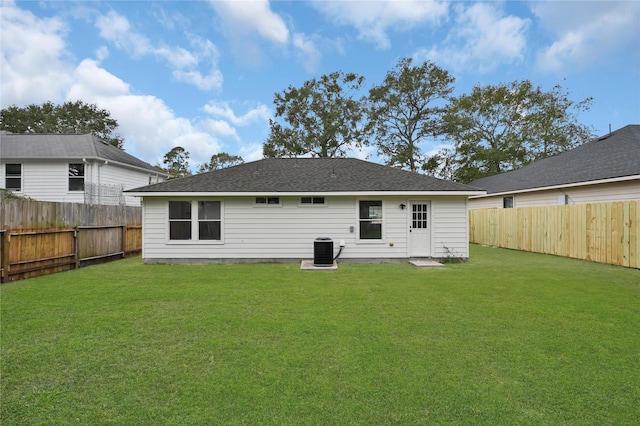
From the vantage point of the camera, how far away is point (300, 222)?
1108cm

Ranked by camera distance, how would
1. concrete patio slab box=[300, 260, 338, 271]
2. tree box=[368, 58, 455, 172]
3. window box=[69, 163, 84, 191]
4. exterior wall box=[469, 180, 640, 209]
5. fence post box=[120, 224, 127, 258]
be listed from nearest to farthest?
concrete patio slab box=[300, 260, 338, 271] < exterior wall box=[469, 180, 640, 209] < fence post box=[120, 224, 127, 258] < window box=[69, 163, 84, 191] < tree box=[368, 58, 455, 172]

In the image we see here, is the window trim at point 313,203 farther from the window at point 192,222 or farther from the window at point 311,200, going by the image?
the window at point 192,222

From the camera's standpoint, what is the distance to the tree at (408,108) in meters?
29.9

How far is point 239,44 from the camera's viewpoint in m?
14.3

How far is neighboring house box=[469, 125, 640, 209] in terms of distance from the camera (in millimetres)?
11633

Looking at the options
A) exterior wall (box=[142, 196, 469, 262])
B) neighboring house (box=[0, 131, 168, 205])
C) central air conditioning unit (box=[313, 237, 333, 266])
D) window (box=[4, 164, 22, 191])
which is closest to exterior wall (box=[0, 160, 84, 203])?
neighboring house (box=[0, 131, 168, 205])

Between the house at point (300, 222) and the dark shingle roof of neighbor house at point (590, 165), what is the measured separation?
19.0ft

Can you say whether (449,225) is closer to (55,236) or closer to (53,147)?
(55,236)

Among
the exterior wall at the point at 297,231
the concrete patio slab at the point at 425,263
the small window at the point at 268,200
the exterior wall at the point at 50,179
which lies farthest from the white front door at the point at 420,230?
the exterior wall at the point at 50,179

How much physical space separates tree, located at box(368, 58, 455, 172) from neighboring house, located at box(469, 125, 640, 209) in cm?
1159

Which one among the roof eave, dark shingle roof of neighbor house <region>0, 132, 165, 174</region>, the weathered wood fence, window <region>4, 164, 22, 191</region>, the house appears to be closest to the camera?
the weathered wood fence

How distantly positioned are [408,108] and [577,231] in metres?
21.7

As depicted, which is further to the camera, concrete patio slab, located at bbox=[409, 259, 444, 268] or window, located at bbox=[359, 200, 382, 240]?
window, located at bbox=[359, 200, 382, 240]

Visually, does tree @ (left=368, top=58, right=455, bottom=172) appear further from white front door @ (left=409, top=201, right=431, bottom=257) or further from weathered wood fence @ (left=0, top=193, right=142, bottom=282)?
weathered wood fence @ (left=0, top=193, right=142, bottom=282)
